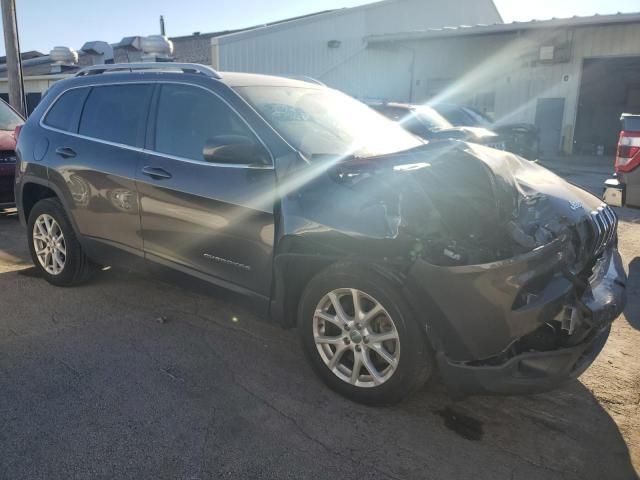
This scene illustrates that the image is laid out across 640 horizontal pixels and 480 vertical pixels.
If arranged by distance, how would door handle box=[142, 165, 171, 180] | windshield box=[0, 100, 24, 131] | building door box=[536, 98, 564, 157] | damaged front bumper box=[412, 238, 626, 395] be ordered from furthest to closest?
building door box=[536, 98, 564, 157] < windshield box=[0, 100, 24, 131] < door handle box=[142, 165, 171, 180] < damaged front bumper box=[412, 238, 626, 395]

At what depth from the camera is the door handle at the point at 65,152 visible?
4267 millimetres

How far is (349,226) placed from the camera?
2.79m

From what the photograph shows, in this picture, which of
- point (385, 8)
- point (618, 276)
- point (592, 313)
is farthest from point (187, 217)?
point (385, 8)

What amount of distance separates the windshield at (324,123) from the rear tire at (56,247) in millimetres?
2181

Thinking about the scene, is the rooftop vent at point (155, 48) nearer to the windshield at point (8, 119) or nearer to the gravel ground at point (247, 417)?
the windshield at point (8, 119)

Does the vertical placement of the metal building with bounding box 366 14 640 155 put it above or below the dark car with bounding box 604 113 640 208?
above

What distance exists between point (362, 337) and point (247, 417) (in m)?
0.75

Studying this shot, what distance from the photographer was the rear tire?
454cm

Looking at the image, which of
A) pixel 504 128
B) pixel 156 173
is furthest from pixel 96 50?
pixel 156 173

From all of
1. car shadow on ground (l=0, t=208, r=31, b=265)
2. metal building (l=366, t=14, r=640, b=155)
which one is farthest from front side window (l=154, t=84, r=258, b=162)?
metal building (l=366, t=14, r=640, b=155)

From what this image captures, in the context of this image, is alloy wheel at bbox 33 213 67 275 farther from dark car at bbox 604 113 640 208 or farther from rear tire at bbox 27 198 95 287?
dark car at bbox 604 113 640 208

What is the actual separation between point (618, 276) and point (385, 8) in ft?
67.9

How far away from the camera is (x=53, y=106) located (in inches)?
182

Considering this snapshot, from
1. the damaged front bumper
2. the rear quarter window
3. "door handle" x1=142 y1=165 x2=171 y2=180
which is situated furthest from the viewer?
the rear quarter window
